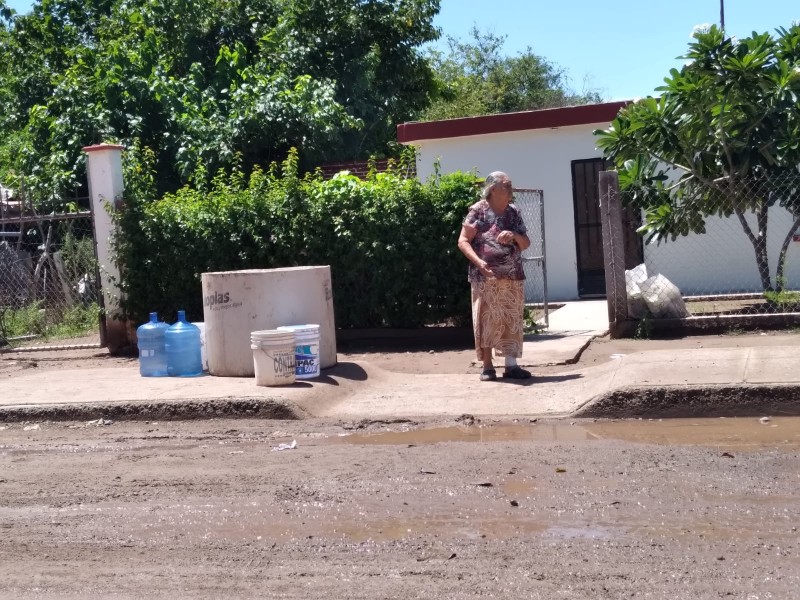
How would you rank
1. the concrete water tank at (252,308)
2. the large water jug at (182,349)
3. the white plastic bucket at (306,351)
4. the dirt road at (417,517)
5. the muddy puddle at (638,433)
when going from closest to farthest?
the dirt road at (417,517), the muddy puddle at (638,433), the white plastic bucket at (306,351), the concrete water tank at (252,308), the large water jug at (182,349)

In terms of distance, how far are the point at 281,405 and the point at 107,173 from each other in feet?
16.8

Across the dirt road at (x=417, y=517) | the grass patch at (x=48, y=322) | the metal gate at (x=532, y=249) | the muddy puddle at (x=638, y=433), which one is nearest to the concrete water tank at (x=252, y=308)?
the dirt road at (x=417, y=517)

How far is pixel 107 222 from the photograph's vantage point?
1198 centimetres

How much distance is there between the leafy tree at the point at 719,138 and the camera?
419 inches

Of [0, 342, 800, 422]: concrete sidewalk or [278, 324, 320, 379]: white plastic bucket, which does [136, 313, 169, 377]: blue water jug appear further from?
[278, 324, 320, 379]: white plastic bucket

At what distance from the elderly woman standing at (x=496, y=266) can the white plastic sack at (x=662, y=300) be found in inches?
93.3

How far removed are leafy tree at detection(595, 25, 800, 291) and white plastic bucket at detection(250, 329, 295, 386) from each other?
456 centimetres

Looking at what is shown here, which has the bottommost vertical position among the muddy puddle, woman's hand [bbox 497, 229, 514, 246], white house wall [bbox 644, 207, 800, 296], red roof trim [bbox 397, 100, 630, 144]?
the muddy puddle

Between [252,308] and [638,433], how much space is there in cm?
390

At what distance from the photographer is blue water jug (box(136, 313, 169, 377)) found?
9.77 metres

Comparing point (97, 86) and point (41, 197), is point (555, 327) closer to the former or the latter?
point (41, 197)

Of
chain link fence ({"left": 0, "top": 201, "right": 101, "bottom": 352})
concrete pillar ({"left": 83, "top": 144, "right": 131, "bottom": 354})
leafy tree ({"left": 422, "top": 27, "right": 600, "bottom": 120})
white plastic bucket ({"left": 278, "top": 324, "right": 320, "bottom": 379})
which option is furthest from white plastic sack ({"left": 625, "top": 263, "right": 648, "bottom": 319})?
leafy tree ({"left": 422, "top": 27, "right": 600, "bottom": 120})

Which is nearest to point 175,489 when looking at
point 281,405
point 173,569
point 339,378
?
point 173,569

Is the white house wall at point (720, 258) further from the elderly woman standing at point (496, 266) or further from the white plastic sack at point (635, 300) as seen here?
the elderly woman standing at point (496, 266)
